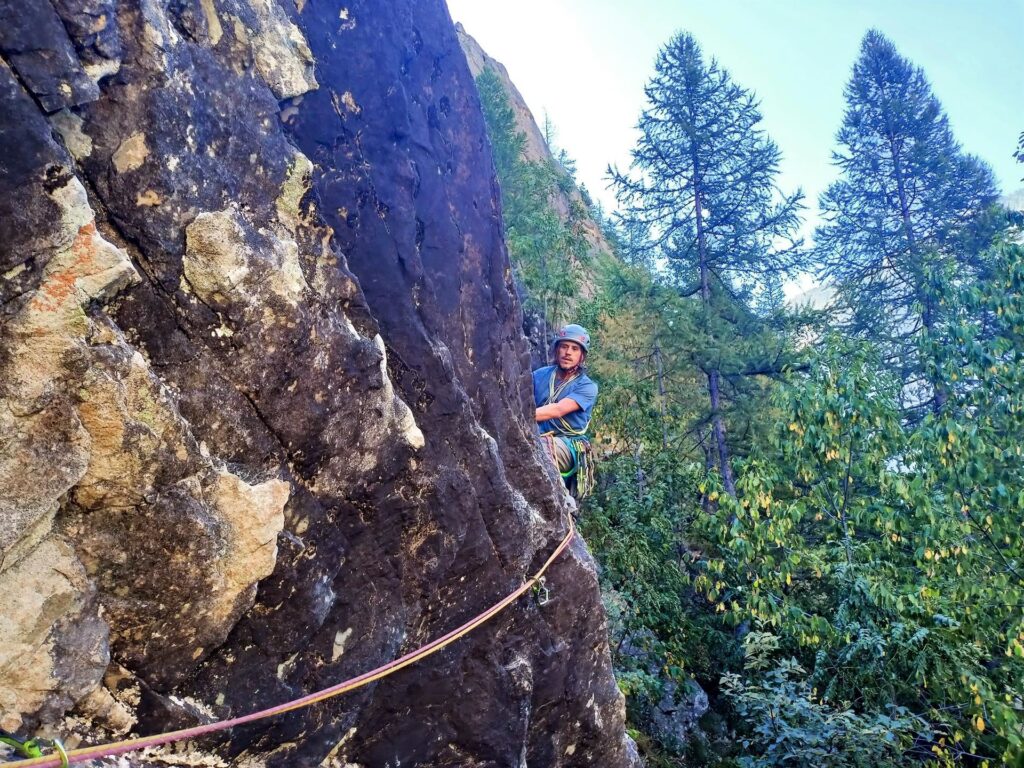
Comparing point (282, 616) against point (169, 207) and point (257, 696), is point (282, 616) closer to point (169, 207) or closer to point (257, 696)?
point (257, 696)

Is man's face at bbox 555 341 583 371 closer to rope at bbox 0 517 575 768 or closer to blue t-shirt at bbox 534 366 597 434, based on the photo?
blue t-shirt at bbox 534 366 597 434

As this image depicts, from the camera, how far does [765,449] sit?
12.6 metres

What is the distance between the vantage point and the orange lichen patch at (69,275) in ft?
6.45

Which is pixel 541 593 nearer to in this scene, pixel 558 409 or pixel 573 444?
pixel 558 409

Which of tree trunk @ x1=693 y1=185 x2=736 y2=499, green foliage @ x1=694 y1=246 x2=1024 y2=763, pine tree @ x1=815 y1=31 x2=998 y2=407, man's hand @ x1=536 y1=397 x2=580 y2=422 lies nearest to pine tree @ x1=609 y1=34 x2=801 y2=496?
tree trunk @ x1=693 y1=185 x2=736 y2=499

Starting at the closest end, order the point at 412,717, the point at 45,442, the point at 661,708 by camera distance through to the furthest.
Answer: the point at 45,442 → the point at 412,717 → the point at 661,708

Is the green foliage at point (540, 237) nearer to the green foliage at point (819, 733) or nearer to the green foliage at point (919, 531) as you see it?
the green foliage at point (919, 531)

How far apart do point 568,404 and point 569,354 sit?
0.53 meters

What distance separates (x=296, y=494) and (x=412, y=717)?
1.38 meters

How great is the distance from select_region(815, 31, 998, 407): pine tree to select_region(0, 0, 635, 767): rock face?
1362cm

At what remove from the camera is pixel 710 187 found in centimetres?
1402

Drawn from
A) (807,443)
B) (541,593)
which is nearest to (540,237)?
(807,443)

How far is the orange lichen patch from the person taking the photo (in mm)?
1966

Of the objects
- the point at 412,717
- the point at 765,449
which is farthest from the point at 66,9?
the point at 765,449
